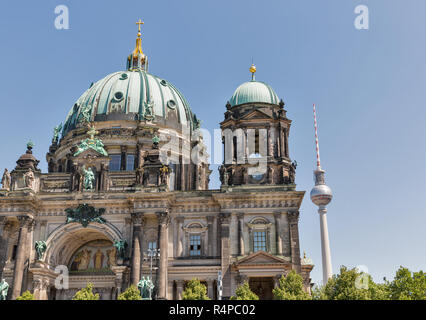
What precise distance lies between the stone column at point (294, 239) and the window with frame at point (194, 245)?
363 inches

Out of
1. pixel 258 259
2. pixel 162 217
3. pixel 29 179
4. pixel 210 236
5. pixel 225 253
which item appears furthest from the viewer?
pixel 29 179

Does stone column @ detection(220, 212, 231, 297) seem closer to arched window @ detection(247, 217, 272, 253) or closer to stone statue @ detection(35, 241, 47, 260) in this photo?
arched window @ detection(247, 217, 272, 253)

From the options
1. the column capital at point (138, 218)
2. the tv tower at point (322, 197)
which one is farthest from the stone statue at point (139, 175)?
the tv tower at point (322, 197)

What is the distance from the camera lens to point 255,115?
56469 mm

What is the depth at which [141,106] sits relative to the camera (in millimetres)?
68625

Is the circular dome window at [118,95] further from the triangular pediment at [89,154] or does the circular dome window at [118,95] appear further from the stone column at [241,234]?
the stone column at [241,234]

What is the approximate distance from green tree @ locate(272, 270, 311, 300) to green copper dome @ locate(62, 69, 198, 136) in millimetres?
29974

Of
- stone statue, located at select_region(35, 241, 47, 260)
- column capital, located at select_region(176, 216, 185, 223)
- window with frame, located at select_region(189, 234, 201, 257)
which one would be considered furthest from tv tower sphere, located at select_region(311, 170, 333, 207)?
stone statue, located at select_region(35, 241, 47, 260)

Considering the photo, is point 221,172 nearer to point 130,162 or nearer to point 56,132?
point 130,162

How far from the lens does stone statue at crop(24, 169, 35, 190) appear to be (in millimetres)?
Result: 55194

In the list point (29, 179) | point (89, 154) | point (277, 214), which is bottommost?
point (277, 214)

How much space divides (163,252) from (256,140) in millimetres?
15530

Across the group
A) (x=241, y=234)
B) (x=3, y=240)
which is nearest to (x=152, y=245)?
(x=241, y=234)
